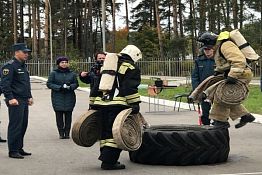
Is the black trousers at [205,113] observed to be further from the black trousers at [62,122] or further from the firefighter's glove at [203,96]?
the black trousers at [62,122]

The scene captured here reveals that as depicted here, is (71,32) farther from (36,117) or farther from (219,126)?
(219,126)

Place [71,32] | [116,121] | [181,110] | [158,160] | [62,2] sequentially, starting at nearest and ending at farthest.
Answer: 1. [116,121]
2. [158,160]
3. [181,110]
4. [62,2]
5. [71,32]

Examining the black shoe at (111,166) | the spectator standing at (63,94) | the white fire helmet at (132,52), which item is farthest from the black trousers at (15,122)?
the spectator standing at (63,94)

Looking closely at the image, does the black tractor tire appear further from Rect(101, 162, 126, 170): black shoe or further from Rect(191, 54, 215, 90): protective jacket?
Rect(191, 54, 215, 90): protective jacket

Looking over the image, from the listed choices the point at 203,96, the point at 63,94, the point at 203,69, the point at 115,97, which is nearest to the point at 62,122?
the point at 63,94

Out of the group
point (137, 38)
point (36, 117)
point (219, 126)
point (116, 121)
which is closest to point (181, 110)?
point (36, 117)

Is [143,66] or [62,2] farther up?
[62,2]

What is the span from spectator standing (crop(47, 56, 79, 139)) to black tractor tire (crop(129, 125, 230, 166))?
3974mm

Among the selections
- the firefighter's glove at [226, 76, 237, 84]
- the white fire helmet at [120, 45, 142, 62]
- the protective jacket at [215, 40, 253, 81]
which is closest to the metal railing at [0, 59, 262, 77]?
the protective jacket at [215, 40, 253, 81]

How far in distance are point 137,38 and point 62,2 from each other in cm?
1124

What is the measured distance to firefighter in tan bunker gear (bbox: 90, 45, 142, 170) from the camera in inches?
315

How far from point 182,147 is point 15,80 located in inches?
Result: 120

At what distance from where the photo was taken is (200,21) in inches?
2200

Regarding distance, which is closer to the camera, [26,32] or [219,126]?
[219,126]
